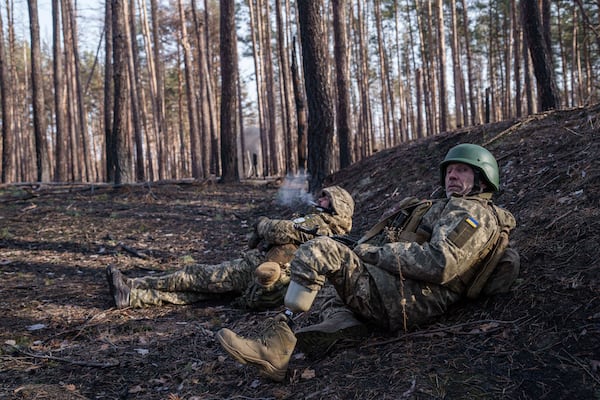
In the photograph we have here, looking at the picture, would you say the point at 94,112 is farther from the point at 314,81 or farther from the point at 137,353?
the point at 137,353

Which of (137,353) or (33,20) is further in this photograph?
(33,20)

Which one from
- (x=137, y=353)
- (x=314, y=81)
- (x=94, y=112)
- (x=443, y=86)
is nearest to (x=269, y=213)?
(x=314, y=81)

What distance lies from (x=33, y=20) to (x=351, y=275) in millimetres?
18895

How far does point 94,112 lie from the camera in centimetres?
4516

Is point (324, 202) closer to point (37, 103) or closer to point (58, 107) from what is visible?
point (37, 103)

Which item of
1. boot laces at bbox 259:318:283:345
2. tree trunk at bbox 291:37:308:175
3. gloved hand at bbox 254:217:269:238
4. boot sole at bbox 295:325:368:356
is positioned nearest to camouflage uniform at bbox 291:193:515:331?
boot sole at bbox 295:325:368:356

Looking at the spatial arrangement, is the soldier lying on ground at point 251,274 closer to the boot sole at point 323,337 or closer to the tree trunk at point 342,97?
the boot sole at point 323,337

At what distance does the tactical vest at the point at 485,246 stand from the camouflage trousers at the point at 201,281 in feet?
7.37

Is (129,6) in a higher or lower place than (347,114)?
higher

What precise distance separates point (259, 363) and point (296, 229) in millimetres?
2161

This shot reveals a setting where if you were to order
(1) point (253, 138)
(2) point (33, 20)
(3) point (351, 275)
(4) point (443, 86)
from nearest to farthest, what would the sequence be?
(3) point (351, 275) < (2) point (33, 20) < (4) point (443, 86) < (1) point (253, 138)

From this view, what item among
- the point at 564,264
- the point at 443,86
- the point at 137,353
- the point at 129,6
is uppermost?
the point at 129,6

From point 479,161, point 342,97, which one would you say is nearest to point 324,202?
point 479,161

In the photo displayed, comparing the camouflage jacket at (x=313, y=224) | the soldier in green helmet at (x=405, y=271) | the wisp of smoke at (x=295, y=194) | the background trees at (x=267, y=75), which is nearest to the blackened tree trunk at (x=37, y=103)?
the background trees at (x=267, y=75)
